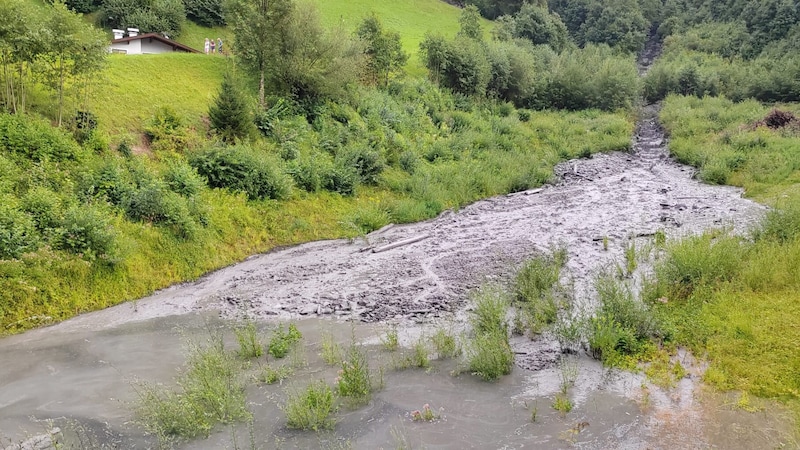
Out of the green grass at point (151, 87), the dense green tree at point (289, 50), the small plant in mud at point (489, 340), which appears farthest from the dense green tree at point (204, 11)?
the small plant in mud at point (489, 340)

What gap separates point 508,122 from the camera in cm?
4091

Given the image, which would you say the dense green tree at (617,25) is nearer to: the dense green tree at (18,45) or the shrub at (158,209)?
the shrub at (158,209)

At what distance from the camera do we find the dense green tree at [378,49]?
38625mm

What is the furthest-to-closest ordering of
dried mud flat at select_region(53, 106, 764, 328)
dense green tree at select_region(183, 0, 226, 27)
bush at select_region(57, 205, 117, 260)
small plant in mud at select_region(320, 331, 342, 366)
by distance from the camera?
dense green tree at select_region(183, 0, 226, 27) → dried mud flat at select_region(53, 106, 764, 328) → bush at select_region(57, 205, 117, 260) → small plant in mud at select_region(320, 331, 342, 366)

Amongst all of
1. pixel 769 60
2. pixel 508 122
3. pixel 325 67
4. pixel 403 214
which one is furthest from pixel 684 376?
pixel 769 60

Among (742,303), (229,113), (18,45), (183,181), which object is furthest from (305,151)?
(742,303)

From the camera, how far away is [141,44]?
36.6 metres

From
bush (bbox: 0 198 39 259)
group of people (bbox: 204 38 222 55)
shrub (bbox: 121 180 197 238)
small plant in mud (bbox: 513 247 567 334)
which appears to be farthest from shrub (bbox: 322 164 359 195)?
group of people (bbox: 204 38 222 55)

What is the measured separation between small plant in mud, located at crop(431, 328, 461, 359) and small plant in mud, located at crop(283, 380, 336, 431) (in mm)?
2955

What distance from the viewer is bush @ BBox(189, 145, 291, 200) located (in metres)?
20.9

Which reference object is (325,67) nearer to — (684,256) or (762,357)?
(684,256)

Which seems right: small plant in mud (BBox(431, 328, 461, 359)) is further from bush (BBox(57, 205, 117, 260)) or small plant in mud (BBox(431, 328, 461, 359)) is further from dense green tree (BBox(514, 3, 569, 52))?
dense green tree (BBox(514, 3, 569, 52))

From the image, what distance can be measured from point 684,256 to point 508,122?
92.9ft

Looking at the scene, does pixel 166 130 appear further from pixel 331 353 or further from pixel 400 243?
pixel 331 353
